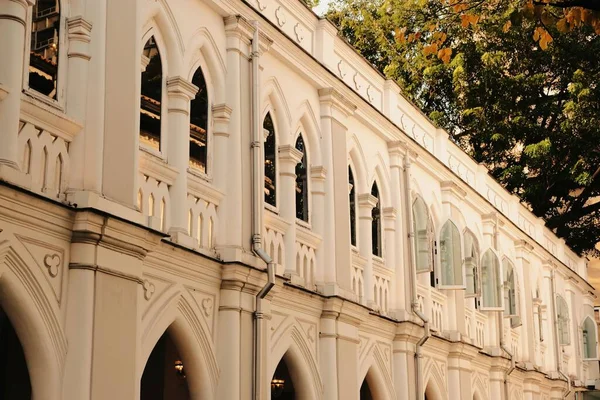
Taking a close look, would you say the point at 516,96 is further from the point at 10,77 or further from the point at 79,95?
the point at 10,77

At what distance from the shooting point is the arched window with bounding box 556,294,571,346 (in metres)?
29.5

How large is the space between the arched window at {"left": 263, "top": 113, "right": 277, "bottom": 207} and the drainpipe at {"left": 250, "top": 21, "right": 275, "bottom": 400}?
0.92 m

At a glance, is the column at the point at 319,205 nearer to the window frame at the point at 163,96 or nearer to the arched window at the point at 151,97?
the window frame at the point at 163,96

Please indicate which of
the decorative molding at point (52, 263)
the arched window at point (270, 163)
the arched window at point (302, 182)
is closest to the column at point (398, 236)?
the arched window at point (302, 182)

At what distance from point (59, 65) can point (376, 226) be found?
920 centimetres

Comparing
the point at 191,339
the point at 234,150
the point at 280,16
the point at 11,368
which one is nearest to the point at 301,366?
the point at 191,339

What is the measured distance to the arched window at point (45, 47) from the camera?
10.3 meters

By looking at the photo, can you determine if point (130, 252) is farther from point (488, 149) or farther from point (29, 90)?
point (488, 149)

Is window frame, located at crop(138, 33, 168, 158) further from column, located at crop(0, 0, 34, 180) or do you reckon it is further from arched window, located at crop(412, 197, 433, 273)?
arched window, located at crop(412, 197, 433, 273)

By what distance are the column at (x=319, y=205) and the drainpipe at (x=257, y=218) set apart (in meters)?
2.28

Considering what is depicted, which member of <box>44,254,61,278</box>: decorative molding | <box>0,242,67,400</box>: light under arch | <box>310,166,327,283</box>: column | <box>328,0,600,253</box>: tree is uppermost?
<box>328,0,600,253</box>: tree

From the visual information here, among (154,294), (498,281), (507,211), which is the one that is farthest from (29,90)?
Answer: (507,211)

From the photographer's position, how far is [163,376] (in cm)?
1600

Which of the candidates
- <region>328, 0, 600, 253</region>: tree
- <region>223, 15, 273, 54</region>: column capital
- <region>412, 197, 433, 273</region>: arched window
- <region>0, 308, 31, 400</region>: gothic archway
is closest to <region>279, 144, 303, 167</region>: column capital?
<region>223, 15, 273, 54</region>: column capital
